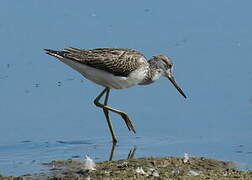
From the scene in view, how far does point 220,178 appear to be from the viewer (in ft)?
23.9

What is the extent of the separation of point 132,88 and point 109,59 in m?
1.18

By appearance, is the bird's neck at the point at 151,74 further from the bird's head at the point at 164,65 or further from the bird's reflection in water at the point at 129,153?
the bird's reflection in water at the point at 129,153

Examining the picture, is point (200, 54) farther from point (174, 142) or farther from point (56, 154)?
point (56, 154)

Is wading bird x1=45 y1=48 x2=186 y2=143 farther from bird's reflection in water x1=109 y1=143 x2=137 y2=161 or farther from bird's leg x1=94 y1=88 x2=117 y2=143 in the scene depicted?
bird's reflection in water x1=109 y1=143 x2=137 y2=161

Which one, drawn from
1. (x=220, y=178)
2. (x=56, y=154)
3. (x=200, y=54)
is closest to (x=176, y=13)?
(x=200, y=54)

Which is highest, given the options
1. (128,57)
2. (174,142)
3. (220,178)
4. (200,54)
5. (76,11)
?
(76,11)

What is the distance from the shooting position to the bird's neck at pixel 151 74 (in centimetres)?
975

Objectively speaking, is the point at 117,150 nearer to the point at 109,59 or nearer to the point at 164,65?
the point at 109,59

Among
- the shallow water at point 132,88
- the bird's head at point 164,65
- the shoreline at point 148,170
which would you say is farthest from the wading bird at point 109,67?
the shoreline at point 148,170

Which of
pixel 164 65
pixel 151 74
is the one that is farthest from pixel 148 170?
pixel 164 65

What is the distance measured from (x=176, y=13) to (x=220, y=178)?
526 centimetres

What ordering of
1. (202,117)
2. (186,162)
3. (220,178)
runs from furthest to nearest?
(202,117)
(186,162)
(220,178)

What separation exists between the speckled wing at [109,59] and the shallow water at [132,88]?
1.73 ft

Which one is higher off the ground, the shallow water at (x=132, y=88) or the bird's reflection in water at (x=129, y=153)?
the shallow water at (x=132, y=88)
